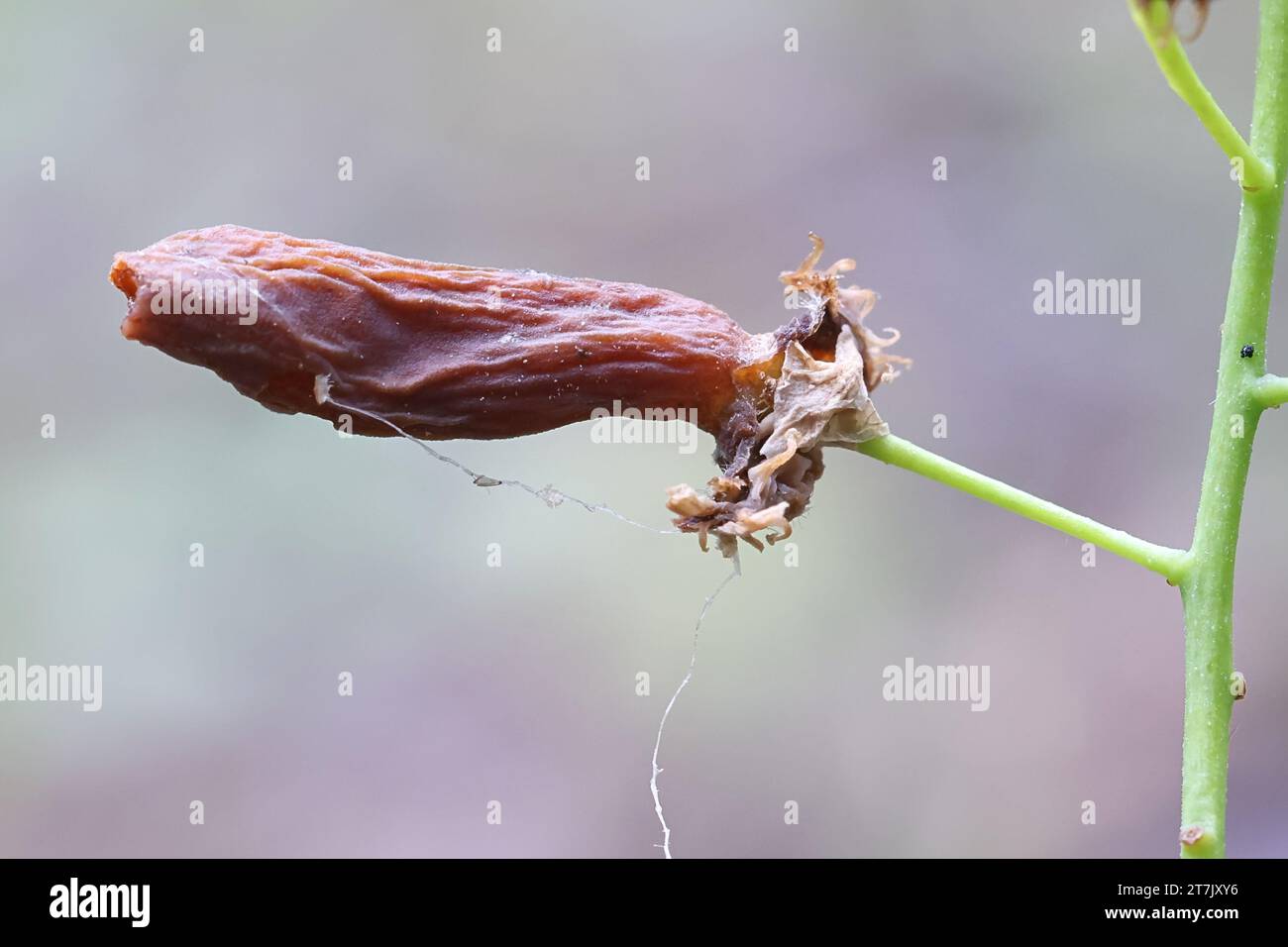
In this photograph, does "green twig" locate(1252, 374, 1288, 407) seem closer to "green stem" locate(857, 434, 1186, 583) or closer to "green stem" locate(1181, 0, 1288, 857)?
"green stem" locate(1181, 0, 1288, 857)

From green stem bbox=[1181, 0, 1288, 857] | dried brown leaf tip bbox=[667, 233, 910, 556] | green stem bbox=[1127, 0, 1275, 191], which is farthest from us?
dried brown leaf tip bbox=[667, 233, 910, 556]

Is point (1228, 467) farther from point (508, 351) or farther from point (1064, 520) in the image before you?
point (508, 351)

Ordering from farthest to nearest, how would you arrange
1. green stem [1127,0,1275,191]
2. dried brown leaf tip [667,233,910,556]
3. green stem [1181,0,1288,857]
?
dried brown leaf tip [667,233,910,556] → green stem [1181,0,1288,857] → green stem [1127,0,1275,191]

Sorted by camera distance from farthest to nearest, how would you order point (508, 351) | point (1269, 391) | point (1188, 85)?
point (508, 351) < point (1269, 391) < point (1188, 85)

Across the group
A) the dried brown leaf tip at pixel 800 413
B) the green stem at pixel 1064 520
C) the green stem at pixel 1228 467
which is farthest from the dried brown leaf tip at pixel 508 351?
the green stem at pixel 1228 467

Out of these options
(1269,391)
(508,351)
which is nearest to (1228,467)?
(1269,391)

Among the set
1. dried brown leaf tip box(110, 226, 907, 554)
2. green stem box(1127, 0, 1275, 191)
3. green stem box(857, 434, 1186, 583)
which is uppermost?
green stem box(1127, 0, 1275, 191)

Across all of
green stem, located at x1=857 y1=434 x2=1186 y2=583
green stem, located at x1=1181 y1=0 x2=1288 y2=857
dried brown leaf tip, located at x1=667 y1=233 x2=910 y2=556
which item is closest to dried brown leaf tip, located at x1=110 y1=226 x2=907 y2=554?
dried brown leaf tip, located at x1=667 y1=233 x2=910 y2=556
